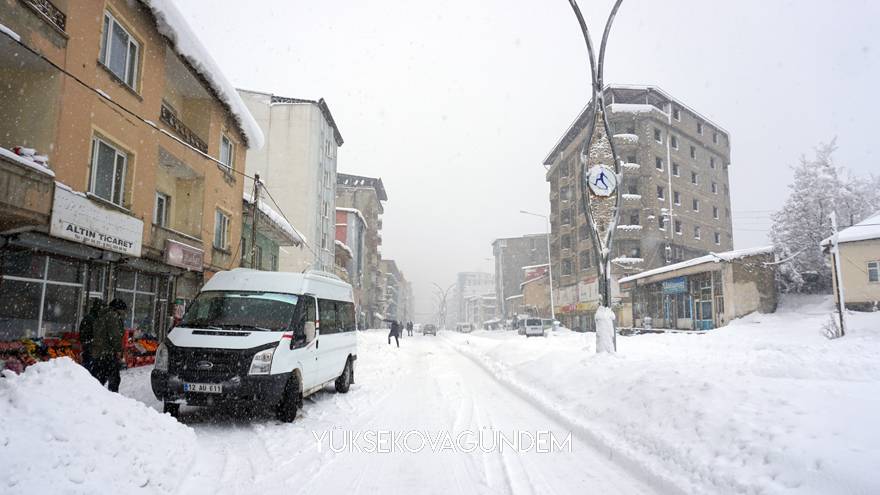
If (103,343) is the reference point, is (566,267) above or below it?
above

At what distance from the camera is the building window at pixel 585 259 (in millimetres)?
50594

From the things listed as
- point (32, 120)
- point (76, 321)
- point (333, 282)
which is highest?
point (32, 120)

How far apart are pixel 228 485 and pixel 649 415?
4657 mm

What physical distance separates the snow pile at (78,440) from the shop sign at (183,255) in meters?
10.9

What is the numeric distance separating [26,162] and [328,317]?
6.19 meters

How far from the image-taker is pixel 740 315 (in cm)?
3066

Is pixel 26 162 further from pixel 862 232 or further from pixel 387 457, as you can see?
pixel 862 232

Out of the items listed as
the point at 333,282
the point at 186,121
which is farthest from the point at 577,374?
the point at 186,121

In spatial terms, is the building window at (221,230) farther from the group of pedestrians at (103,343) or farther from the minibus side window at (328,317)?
the group of pedestrians at (103,343)

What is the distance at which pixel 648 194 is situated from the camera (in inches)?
1837

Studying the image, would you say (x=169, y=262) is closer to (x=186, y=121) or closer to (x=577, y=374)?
(x=186, y=121)

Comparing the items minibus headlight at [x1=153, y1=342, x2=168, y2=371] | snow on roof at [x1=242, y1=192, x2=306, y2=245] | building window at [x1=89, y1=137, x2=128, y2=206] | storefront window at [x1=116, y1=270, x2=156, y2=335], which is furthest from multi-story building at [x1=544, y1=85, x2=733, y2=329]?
minibus headlight at [x1=153, y1=342, x2=168, y2=371]

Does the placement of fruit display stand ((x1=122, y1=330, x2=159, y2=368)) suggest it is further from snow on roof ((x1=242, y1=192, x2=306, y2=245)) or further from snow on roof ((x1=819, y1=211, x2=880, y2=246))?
snow on roof ((x1=819, y1=211, x2=880, y2=246))

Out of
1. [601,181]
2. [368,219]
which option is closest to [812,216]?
[601,181]
